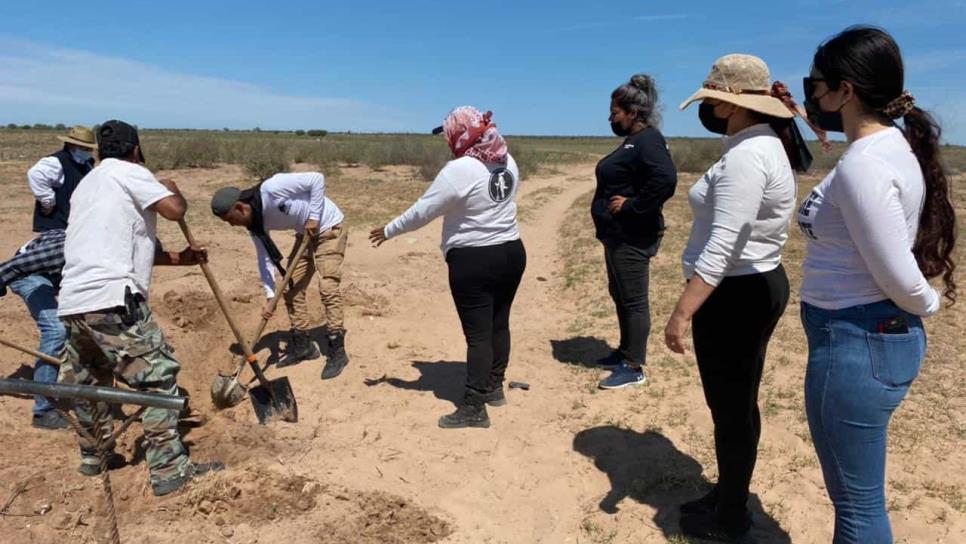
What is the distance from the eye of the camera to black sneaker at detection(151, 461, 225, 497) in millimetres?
3176

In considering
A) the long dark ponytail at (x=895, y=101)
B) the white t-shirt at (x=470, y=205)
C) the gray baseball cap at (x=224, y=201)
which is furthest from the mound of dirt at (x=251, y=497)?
the long dark ponytail at (x=895, y=101)

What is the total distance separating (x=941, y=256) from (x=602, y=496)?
1940 millimetres

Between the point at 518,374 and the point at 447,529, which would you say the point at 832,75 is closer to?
the point at 447,529

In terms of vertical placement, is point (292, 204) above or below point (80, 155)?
below

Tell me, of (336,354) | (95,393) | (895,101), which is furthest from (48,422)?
(895,101)

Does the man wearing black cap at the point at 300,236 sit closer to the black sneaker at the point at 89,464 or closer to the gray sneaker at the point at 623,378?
the black sneaker at the point at 89,464

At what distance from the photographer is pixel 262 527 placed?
290 cm

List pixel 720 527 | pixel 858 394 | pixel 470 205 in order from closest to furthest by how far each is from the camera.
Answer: pixel 858 394, pixel 720 527, pixel 470 205

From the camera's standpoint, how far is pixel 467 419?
3.87 meters

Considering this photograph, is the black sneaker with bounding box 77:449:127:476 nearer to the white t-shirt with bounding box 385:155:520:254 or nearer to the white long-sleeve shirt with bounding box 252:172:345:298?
the white long-sleeve shirt with bounding box 252:172:345:298

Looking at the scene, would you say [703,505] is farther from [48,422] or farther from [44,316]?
[44,316]

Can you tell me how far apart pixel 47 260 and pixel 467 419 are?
263 cm

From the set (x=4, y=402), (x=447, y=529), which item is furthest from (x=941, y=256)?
(x=4, y=402)

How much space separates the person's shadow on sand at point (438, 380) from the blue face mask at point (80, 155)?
2.55m
